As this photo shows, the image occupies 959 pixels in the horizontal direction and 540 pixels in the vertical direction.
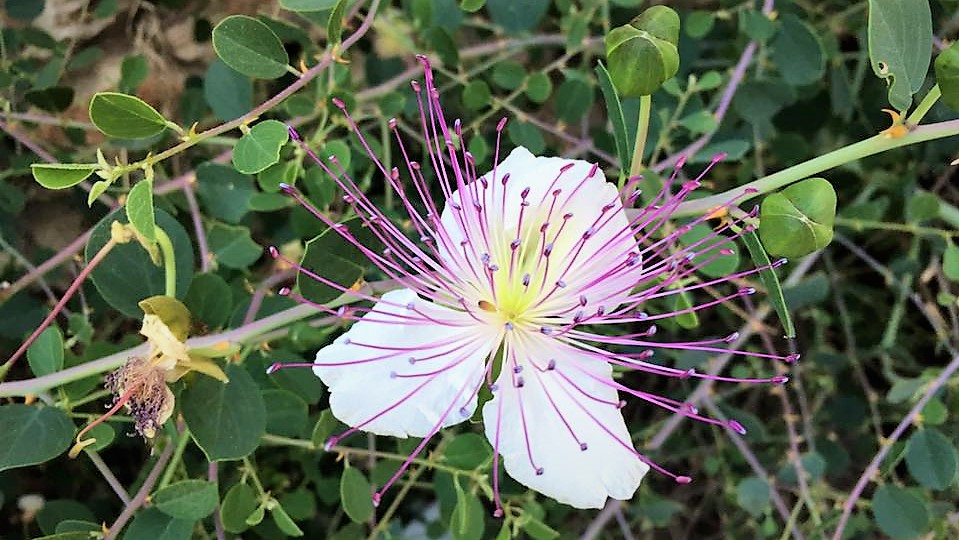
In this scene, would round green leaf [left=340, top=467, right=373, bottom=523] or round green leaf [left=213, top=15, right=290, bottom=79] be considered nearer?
round green leaf [left=213, top=15, right=290, bottom=79]

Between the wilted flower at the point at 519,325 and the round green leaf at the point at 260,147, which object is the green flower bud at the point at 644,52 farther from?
the round green leaf at the point at 260,147

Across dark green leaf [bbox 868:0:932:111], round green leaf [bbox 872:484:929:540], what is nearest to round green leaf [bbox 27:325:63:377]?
dark green leaf [bbox 868:0:932:111]

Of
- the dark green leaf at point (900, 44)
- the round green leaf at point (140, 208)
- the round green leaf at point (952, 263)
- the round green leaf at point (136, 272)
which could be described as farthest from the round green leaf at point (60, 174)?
the round green leaf at point (952, 263)

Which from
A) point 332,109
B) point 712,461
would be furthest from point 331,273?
point 712,461

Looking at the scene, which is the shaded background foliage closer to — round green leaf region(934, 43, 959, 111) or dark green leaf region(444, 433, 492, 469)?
dark green leaf region(444, 433, 492, 469)

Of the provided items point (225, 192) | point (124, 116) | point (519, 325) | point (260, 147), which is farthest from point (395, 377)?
point (225, 192)
